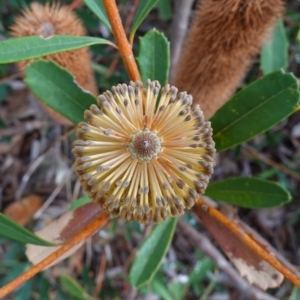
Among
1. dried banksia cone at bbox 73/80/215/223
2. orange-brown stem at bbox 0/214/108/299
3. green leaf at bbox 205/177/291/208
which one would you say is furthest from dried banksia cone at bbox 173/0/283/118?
orange-brown stem at bbox 0/214/108/299

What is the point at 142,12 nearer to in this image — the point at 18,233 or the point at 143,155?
the point at 143,155

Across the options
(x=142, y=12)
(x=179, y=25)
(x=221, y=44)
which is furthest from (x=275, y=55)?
(x=142, y=12)

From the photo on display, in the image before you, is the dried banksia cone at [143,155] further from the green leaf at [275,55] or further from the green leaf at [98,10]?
the green leaf at [275,55]

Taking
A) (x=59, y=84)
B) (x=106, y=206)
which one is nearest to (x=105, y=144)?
(x=106, y=206)

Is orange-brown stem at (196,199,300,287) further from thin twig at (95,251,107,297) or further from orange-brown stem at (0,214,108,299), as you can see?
thin twig at (95,251,107,297)

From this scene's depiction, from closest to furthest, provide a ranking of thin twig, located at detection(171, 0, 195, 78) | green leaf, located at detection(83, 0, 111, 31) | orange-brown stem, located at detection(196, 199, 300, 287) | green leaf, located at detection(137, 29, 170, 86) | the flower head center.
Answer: the flower head center, orange-brown stem, located at detection(196, 199, 300, 287), green leaf, located at detection(83, 0, 111, 31), green leaf, located at detection(137, 29, 170, 86), thin twig, located at detection(171, 0, 195, 78)

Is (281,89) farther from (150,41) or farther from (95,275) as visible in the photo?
(95,275)

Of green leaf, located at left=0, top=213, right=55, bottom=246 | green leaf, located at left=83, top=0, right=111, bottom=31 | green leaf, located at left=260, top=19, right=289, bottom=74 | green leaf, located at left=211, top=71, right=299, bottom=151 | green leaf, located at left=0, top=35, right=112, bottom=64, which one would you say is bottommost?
green leaf, located at left=0, top=213, right=55, bottom=246
